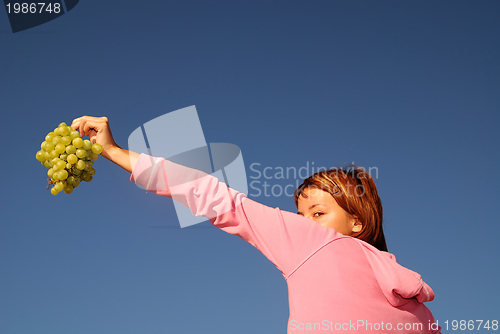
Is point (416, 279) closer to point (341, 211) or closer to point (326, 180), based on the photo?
point (341, 211)

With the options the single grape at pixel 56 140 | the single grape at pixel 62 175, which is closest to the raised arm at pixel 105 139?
the single grape at pixel 56 140

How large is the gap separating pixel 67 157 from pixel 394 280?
1.98m

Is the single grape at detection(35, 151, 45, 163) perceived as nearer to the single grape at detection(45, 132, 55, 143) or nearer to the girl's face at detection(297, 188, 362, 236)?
the single grape at detection(45, 132, 55, 143)

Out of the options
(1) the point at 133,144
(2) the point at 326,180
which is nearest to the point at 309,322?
(2) the point at 326,180

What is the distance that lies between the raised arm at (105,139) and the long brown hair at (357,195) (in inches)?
54.2

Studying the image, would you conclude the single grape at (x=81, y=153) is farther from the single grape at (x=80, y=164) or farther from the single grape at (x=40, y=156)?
the single grape at (x=40, y=156)

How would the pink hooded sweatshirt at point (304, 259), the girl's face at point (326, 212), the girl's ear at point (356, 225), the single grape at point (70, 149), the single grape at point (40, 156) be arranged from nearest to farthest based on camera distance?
1. the pink hooded sweatshirt at point (304, 259)
2. the single grape at point (70, 149)
3. the single grape at point (40, 156)
4. the girl's face at point (326, 212)
5. the girl's ear at point (356, 225)

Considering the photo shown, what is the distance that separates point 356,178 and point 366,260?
93cm

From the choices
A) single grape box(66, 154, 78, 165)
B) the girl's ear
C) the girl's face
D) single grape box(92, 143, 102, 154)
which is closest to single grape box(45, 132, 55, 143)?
single grape box(66, 154, 78, 165)

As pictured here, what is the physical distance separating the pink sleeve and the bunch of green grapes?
1.10ft

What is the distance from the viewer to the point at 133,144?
252cm

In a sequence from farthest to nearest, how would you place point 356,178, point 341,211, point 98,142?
point 356,178 < point 341,211 < point 98,142

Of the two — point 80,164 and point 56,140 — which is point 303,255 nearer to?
point 80,164

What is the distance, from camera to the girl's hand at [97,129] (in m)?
2.24
